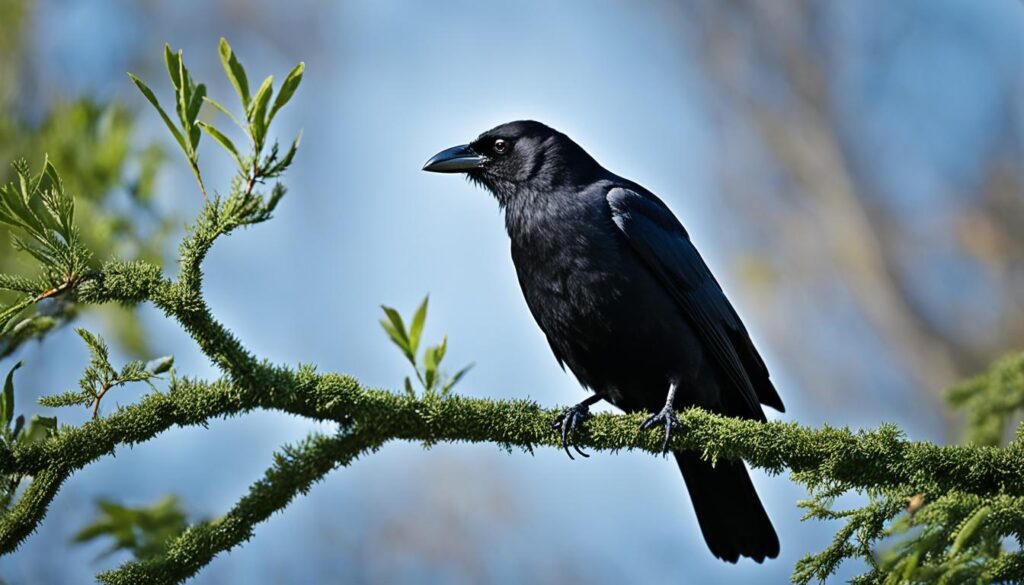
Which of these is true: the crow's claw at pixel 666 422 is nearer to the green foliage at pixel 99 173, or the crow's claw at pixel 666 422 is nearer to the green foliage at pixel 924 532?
the green foliage at pixel 924 532

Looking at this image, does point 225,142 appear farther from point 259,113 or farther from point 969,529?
point 969,529

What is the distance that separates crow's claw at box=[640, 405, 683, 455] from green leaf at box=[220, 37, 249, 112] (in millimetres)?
1349

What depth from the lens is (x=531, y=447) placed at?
2896 mm

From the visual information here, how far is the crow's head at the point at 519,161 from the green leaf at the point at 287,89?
1932 mm

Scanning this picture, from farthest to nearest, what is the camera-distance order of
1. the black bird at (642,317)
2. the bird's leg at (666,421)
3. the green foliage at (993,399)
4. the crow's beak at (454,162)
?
the crow's beak at (454,162)
the black bird at (642,317)
the green foliage at (993,399)
the bird's leg at (666,421)

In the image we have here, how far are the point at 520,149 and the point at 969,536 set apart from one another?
3.13 metres

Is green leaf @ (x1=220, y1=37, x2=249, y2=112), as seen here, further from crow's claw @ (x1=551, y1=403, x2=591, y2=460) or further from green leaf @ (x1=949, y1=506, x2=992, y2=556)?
green leaf @ (x1=949, y1=506, x2=992, y2=556)

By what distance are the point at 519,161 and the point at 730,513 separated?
1707 millimetres

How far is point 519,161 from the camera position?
4980 mm

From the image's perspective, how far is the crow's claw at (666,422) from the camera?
9.90ft

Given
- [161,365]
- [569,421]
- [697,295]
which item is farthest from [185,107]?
[697,295]

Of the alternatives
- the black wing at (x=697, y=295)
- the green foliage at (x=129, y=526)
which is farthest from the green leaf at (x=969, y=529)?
the green foliage at (x=129, y=526)

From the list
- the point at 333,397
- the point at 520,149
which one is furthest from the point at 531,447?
the point at 520,149

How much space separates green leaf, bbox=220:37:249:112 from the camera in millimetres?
2754
